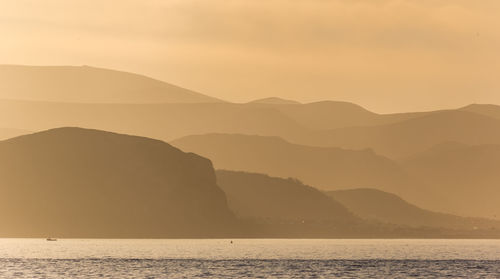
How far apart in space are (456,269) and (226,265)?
39841 millimetres

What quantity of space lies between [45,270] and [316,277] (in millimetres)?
43722

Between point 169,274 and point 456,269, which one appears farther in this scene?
point 456,269

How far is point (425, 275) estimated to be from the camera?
166750mm

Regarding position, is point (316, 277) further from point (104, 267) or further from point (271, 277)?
point (104, 267)

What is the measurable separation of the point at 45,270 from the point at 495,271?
71.6 metres

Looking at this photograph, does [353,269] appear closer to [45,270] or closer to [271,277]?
[271,277]

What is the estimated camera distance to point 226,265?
19450 centimetres

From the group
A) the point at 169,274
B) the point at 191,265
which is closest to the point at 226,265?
the point at 191,265

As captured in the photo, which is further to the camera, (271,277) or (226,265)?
(226,265)

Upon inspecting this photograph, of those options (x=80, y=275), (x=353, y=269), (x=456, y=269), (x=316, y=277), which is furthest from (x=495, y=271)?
(x=80, y=275)

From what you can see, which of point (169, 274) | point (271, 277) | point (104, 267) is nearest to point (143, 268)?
point (104, 267)

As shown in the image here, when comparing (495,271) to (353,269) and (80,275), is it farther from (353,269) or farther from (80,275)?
(80,275)

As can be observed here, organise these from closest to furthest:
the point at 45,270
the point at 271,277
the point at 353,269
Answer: the point at 271,277 → the point at 45,270 → the point at 353,269

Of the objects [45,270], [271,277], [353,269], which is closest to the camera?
[271,277]
